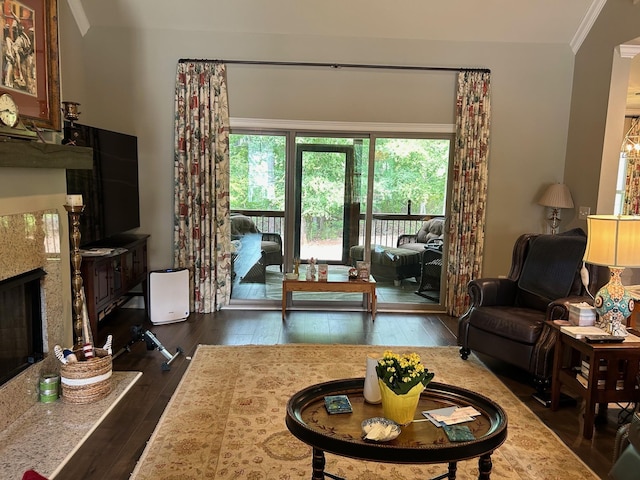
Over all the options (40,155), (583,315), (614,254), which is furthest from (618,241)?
(40,155)

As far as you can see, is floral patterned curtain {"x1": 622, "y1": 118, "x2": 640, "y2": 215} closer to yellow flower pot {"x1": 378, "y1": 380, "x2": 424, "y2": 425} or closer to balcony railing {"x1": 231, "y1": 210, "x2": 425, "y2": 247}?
balcony railing {"x1": 231, "y1": 210, "x2": 425, "y2": 247}

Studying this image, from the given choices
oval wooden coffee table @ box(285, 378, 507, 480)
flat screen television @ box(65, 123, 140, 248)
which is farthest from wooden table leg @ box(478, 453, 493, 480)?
flat screen television @ box(65, 123, 140, 248)

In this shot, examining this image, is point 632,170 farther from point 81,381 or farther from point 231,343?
point 81,381

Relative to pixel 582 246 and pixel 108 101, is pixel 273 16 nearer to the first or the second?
pixel 108 101

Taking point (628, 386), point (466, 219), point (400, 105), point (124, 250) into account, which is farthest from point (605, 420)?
point (124, 250)

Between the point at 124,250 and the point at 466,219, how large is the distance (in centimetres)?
355

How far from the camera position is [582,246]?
393 centimetres

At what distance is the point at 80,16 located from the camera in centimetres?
504

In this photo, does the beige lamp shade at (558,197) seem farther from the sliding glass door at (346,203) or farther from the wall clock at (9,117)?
the wall clock at (9,117)

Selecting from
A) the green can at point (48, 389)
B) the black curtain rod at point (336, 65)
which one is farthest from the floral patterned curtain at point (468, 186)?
the green can at point (48, 389)

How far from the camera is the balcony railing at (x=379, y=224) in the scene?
566cm

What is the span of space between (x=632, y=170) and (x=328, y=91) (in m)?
5.18

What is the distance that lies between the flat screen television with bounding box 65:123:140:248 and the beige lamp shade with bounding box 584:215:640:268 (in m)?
3.78

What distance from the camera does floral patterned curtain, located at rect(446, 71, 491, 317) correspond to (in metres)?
5.38
